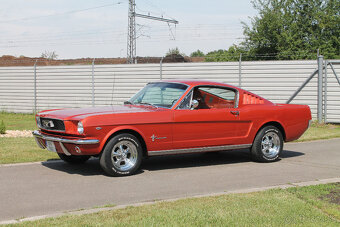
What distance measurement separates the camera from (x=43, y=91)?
22.9m

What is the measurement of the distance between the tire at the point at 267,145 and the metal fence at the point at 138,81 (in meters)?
6.84

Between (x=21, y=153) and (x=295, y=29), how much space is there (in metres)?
29.0

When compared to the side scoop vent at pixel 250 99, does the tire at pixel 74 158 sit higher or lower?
lower

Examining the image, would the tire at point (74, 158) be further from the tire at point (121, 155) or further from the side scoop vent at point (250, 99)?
the side scoop vent at point (250, 99)

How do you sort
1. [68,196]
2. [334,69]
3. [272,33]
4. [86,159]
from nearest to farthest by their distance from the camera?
[68,196] < [86,159] < [334,69] < [272,33]

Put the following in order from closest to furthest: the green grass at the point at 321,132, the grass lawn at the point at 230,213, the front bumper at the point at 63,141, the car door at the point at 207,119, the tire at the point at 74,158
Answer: the grass lawn at the point at 230,213, the front bumper at the point at 63,141, the car door at the point at 207,119, the tire at the point at 74,158, the green grass at the point at 321,132

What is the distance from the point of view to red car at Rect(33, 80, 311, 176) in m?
7.58

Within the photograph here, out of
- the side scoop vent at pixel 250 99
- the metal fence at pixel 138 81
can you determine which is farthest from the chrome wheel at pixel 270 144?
the metal fence at pixel 138 81

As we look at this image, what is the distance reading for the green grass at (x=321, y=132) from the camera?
13.6 meters

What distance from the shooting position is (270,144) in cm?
955

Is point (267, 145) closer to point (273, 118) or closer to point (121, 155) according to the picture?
point (273, 118)

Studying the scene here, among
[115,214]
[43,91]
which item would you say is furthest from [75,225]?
[43,91]

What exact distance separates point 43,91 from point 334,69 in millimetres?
13186

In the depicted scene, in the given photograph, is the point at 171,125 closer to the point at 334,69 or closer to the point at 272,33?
the point at 334,69
